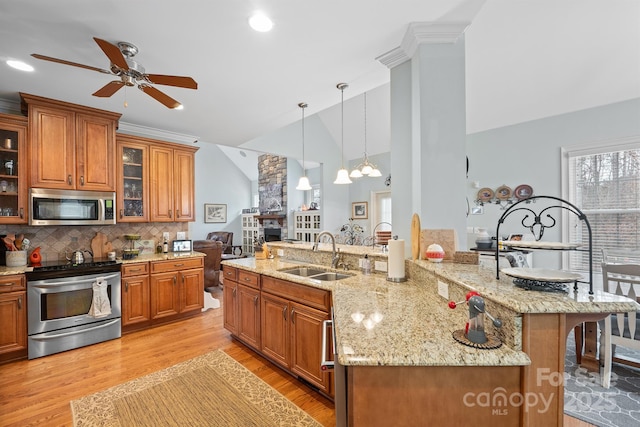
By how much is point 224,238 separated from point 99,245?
532 cm

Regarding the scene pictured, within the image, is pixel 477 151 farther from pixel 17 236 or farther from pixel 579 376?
pixel 17 236

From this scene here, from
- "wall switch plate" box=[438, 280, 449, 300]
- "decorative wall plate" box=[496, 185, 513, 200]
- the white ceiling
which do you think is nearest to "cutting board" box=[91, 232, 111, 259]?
the white ceiling

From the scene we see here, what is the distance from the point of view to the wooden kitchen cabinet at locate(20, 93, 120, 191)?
10.0 ft

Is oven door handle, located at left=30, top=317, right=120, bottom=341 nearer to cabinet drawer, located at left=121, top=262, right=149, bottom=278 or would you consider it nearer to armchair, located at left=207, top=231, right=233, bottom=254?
cabinet drawer, located at left=121, top=262, right=149, bottom=278

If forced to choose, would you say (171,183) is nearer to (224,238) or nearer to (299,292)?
(299,292)

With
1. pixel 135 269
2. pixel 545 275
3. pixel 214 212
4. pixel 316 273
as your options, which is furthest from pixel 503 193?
pixel 214 212

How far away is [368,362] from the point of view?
1048 mm

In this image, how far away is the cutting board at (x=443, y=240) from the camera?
6.81 ft

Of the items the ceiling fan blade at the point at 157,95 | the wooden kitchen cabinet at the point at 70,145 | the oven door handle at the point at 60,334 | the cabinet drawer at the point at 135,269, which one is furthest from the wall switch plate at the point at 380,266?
the wooden kitchen cabinet at the point at 70,145

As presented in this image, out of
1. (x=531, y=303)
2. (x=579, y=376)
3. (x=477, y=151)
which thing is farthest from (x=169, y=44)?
(x=477, y=151)

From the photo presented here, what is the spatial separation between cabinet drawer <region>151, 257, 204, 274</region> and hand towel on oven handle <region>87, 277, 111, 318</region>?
55cm

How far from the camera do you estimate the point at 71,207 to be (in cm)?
331

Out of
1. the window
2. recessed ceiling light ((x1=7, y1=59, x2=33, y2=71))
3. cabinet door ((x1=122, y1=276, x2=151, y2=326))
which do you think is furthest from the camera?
the window

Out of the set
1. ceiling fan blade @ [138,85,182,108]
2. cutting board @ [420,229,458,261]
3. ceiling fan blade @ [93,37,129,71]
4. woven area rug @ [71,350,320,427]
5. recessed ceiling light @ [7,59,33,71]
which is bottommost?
woven area rug @ [71,350,320,427]
